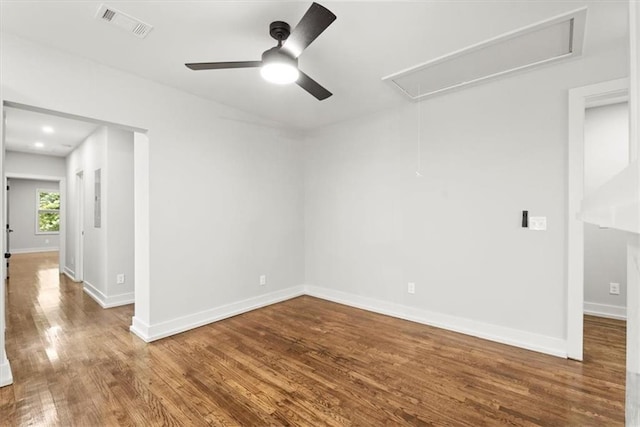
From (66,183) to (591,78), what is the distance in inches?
361

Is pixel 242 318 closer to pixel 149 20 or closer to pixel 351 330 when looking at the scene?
pixel 351 330

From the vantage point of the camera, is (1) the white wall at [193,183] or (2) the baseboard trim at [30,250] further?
(2) the baseboard trim at [30,250]

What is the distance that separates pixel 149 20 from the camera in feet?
6.86

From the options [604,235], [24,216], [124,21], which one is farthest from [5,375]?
[24,216]

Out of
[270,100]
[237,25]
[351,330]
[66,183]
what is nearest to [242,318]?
[351,330]

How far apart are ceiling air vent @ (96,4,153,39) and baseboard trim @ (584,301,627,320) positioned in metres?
5.48

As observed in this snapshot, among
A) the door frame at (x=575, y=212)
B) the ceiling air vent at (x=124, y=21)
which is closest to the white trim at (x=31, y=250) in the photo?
the ceiling air vent at (x=124, y=21)

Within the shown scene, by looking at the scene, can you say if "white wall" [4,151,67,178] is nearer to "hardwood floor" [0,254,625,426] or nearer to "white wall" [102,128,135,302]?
"white wall" [102,128,135,302]

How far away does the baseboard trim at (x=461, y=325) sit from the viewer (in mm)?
2699

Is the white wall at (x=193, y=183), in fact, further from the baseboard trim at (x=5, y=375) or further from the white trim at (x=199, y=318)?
the baseboard trim at (x=5, y=375)

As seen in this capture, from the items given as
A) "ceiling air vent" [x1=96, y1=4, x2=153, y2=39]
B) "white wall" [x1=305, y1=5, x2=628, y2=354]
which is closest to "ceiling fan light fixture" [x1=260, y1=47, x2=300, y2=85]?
"ceiling air vent" [x1=96, y1=4, x2=153, y2=39]

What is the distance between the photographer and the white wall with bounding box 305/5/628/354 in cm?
269

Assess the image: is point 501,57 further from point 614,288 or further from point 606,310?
point 606,310

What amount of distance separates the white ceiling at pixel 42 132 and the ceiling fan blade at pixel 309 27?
11.7ft
